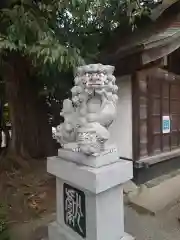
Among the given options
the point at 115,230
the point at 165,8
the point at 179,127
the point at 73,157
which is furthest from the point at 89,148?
the point at 179,127

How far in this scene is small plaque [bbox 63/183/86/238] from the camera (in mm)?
2445

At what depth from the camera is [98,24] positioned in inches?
183

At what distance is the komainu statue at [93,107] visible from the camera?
2215 mm

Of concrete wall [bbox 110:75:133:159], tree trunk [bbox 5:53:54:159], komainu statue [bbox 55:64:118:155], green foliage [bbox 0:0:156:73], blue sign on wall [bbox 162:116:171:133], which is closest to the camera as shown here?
komainu statue [bbox 55:64:118:155]

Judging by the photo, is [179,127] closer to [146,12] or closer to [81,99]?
[146,12]

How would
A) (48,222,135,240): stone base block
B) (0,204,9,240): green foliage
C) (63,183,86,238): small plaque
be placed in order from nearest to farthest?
(63,183,86,238): small plaque
(48,222,135,240): stone base block
(0,204,9,240): green foliage

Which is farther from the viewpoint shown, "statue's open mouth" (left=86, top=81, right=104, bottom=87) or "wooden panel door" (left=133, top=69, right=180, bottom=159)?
"wooden panel door" (left=133, top=69, right=180, bottom=159)

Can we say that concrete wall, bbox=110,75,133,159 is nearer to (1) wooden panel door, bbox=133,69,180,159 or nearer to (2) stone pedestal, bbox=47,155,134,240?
(1) wooden panel door, bbox=133,69,180,159

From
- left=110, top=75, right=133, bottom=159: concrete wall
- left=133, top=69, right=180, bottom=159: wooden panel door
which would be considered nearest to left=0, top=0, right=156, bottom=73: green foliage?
left=110, top=75, right=133, bottom=159: concrete wall

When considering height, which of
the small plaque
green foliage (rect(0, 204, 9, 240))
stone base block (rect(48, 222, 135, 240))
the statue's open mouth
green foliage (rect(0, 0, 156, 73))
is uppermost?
green foliage (rect(0, 0, 156, 73))

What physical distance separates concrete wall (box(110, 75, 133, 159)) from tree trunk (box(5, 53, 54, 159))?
6.30 feet

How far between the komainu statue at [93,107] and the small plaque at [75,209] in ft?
1.69

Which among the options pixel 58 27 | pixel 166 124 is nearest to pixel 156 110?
pixel 166 124

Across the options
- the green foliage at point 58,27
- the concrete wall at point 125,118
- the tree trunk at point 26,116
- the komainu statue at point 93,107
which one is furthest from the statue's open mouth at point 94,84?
the tree trunk at point 26,116
